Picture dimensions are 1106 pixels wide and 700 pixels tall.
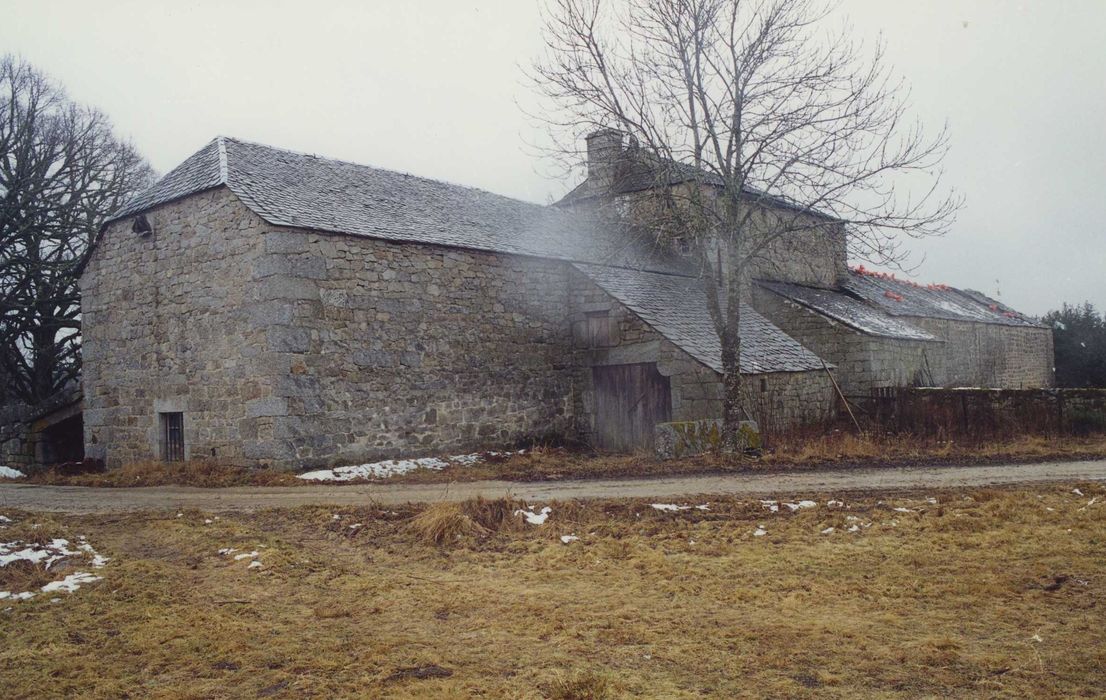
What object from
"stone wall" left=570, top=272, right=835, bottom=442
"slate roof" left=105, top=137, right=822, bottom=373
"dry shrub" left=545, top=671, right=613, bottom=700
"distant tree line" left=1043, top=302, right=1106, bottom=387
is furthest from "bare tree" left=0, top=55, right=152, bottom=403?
"distant tree line" left=1043, top=302, right=1106, bottom=387

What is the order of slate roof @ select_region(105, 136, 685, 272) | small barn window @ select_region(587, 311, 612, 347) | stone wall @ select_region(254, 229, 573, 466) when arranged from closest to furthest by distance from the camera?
stone wall @ select_region(254, 229, 573, 466) < slate roof @ select_region(105, 136, 685, 272) < small barn window @ select_region(587, 311, 612, 347)

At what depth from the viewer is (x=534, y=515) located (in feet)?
28.3

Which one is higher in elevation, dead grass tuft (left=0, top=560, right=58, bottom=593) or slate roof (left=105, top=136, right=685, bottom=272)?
slate roof (left=105, top=136, right=685, bottom=272)

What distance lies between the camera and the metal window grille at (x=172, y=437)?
15.4 meters

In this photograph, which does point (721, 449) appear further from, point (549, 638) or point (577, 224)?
point (577, 224)

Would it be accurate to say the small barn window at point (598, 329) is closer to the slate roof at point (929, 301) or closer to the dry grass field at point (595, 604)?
the dry grass field at point (595, 604)

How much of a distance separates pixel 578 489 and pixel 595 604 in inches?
190

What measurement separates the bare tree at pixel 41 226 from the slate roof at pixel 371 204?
8.62 metres

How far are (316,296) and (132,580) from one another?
7.91 metres

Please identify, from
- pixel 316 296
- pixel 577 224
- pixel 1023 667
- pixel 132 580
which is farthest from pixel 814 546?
pixel 577 224

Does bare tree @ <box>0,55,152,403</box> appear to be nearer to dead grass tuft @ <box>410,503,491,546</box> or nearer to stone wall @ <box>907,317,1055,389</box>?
dead grass tuft @ <box>410,503,491,546</box>

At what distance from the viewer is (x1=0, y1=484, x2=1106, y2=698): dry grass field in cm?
448

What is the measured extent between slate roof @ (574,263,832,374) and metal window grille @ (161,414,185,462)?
9.07m

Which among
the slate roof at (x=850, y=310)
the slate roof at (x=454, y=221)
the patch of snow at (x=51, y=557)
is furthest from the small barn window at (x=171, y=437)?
the slate roof at (x=850, y=310)
